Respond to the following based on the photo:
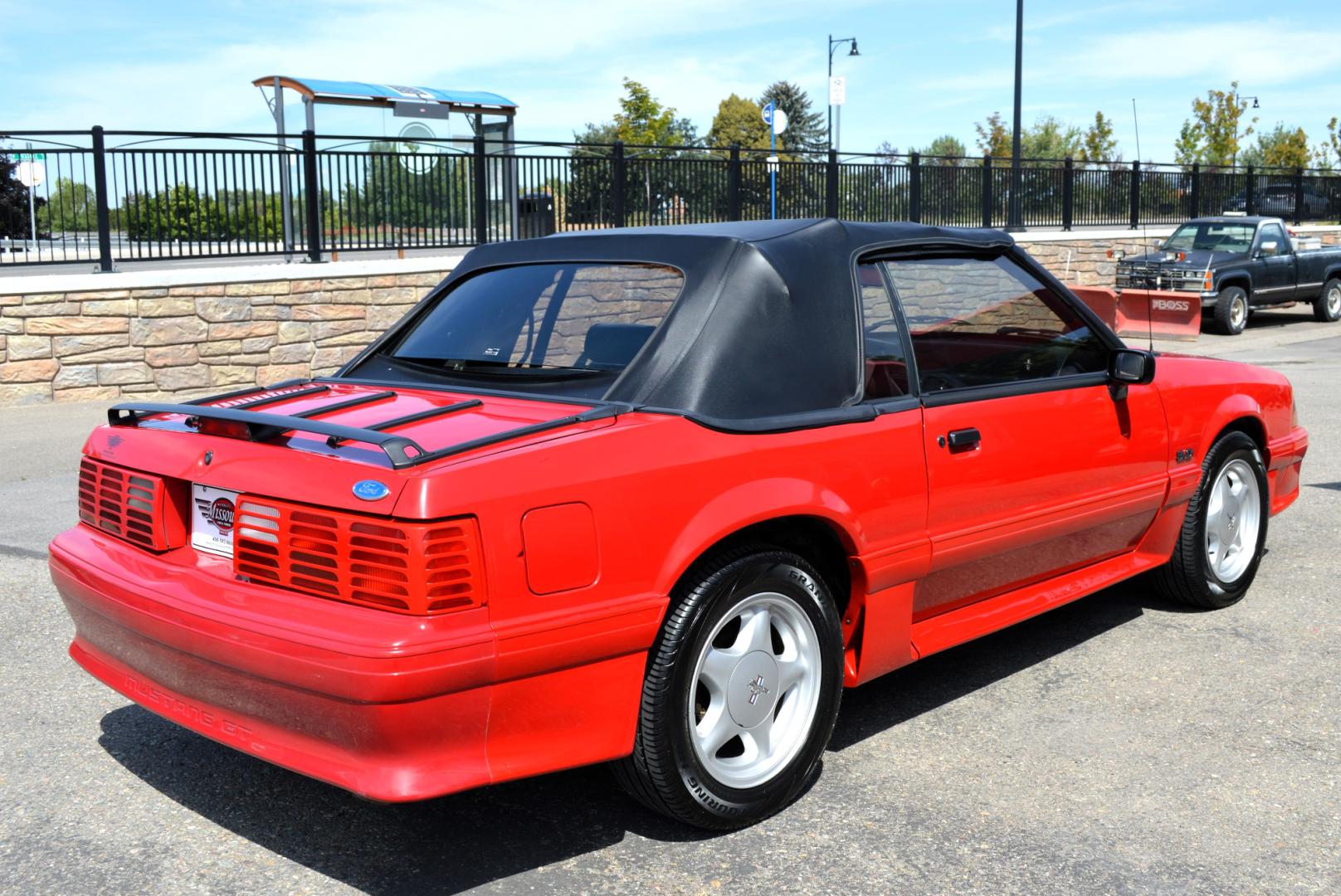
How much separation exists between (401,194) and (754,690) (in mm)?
12448

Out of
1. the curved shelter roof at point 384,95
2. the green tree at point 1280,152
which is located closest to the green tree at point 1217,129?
the green tree at point 1280,152

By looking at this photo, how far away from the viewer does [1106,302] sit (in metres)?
15.5

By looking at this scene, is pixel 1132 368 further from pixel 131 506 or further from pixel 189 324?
pixel 189 324

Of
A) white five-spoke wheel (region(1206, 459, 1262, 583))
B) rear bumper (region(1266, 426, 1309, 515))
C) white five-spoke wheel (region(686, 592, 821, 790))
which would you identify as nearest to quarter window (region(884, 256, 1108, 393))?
white five-spoke wheel (region(686, 592, 821, 790))

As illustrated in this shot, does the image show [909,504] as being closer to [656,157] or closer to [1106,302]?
[1106,302]

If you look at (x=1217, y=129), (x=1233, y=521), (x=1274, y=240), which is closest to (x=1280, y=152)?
(x=1217, y=129)

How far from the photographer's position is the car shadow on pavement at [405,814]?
323cm

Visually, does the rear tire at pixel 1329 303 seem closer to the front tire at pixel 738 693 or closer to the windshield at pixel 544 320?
the windshield at pixel 544 320

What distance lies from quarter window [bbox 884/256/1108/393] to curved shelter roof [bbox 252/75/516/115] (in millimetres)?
14810

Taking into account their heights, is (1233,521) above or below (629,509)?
below

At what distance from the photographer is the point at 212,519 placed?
3.25 metres

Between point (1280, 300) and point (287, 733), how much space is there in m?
21.5

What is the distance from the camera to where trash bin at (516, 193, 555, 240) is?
16.0 metres

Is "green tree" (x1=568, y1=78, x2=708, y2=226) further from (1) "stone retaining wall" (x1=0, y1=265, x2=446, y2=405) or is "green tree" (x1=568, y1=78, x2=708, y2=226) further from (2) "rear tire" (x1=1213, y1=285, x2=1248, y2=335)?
(2) "rear tire" (x1=1213, y1=285, x2=1248, y2=335)
